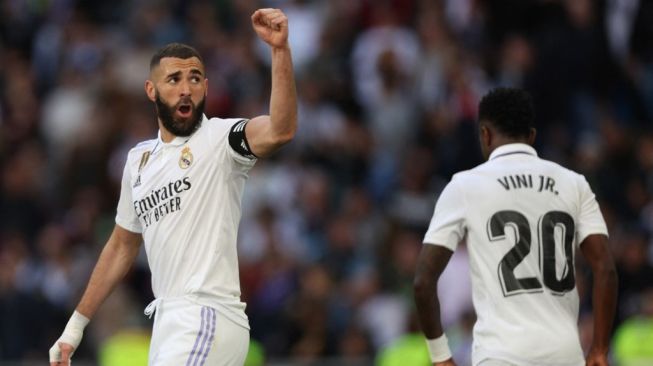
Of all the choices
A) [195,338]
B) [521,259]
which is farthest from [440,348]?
[195,338]

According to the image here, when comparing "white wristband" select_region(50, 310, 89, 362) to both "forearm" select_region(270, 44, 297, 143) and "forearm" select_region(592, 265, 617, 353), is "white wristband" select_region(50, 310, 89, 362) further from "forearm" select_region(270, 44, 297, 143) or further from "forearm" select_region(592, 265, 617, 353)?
"forearm" select_region(592, 265, 617, 353)

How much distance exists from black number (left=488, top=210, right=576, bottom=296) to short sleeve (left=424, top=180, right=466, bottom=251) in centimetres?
17

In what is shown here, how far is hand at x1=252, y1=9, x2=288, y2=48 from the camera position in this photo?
25.4ft

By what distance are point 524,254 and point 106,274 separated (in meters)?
2.40

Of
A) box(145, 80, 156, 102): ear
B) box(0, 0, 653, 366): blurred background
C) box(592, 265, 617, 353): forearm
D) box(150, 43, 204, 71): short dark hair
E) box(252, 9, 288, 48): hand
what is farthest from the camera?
box(0, 0, 653, 366): blurred background

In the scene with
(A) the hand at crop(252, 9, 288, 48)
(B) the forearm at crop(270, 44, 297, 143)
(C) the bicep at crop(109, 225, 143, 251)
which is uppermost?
(A) the hand at crop(252, 9, 288, 48)

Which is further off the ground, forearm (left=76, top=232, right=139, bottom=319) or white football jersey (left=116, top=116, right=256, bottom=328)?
white football jersey (left=116, top=116, right=256, bottom=328)

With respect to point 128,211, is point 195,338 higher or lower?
lower

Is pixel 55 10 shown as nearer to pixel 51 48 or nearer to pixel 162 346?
pixel 51 48

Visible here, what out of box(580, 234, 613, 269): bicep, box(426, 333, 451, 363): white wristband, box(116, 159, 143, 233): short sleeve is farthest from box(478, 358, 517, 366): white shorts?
box(116, 159, 143, 233): short sleeve

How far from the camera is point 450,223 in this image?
27.0 feet

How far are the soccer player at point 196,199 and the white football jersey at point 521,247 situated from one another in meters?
1.09

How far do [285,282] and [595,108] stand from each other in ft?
12.1

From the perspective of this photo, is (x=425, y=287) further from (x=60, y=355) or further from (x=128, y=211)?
(x=60, y=355)
